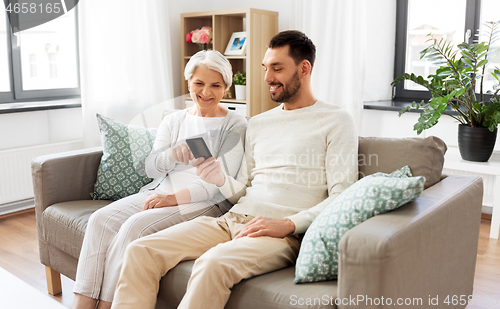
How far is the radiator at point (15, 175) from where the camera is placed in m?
3.06

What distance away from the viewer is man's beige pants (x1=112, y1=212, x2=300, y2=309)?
129 centimetres

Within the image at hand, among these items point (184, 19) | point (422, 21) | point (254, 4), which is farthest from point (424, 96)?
point (184, 19)

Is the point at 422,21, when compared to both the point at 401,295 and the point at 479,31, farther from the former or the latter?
the point at 401,295

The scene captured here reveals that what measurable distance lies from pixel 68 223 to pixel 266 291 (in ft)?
3.30

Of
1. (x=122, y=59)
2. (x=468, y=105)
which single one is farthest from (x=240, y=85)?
(x=468, y=105)

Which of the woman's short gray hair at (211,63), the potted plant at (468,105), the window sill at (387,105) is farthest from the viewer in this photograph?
the window sill at (387,105)

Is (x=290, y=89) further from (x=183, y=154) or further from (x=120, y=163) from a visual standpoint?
(x=120, y=163)

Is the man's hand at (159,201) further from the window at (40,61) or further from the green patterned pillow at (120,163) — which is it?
the window at (40,61)

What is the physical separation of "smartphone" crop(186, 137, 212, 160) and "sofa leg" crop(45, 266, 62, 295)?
36.6 inches

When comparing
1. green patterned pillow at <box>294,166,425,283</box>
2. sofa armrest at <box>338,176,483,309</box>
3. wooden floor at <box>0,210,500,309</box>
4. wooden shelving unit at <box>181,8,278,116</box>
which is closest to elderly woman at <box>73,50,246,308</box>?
wooden floor at <box>0,210,500,309</box>

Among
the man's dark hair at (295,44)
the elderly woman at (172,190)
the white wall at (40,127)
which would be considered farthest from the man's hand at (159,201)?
the white wall at (40,127)

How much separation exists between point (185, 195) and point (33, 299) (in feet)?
2.21

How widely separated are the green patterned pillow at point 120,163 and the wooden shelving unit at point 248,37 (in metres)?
1.28

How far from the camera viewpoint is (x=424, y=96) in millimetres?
3547
